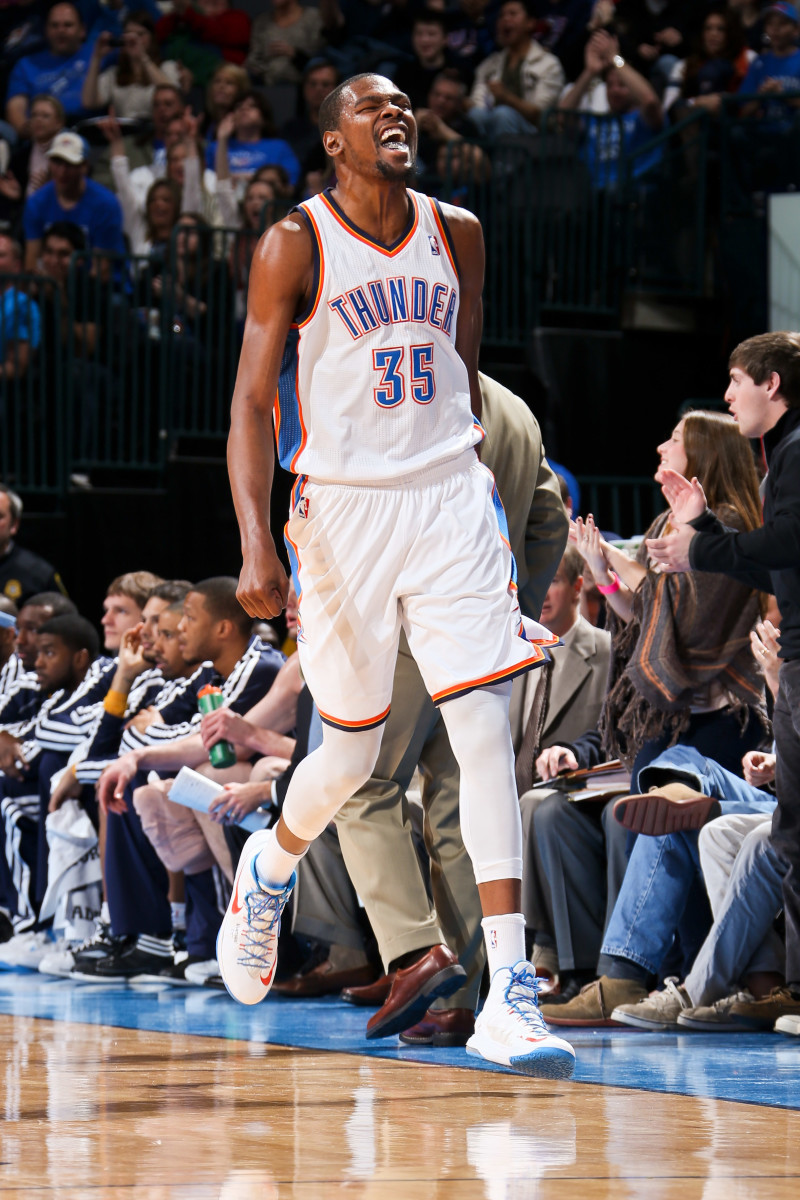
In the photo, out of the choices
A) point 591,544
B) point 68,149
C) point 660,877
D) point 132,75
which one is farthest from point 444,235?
point 132,75

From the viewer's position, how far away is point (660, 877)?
4.55 metres

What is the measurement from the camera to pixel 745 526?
15.6ft

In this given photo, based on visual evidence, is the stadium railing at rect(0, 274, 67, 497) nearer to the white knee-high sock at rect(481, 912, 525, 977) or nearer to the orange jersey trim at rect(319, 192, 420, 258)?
the orange jersey trim at rect(319, 192, 420, 258)

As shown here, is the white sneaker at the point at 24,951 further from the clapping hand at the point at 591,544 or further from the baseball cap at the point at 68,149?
the baseball cap at the point at 68,149

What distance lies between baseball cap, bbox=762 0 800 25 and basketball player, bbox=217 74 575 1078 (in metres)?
7.65

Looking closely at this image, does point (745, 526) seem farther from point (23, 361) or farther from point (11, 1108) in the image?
point (23, 361)

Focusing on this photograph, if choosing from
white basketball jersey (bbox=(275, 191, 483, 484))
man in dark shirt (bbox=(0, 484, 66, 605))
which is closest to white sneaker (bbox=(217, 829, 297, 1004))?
white basketball jersey (bbox=(275, 191, 483, 484))

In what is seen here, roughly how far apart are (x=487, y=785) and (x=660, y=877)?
1426 millimetres

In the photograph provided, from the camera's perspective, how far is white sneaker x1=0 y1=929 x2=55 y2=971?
6.39m

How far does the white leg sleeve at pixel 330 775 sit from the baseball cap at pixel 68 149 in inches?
307

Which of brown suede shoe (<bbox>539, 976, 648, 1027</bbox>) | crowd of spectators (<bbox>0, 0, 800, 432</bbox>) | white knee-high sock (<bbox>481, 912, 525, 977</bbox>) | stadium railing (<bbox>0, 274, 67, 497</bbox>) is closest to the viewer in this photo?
white knee-high sock (<bbox>481, 912, 525, 977</bbox>)

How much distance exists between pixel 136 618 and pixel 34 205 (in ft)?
15.6

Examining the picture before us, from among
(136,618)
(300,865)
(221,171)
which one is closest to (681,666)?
(300,865)

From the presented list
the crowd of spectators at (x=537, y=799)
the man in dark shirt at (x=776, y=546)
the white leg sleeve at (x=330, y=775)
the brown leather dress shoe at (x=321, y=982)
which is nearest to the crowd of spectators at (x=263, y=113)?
the crowd of spectators at (x=537, y=799)
